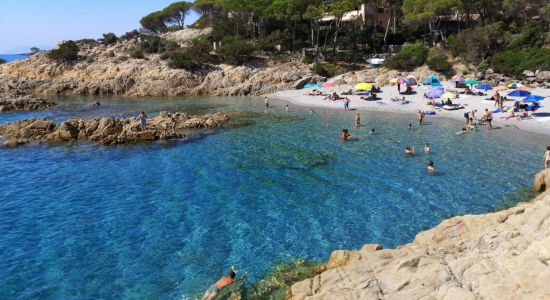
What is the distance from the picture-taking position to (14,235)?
16.7 meters

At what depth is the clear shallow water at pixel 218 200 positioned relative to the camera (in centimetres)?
1395

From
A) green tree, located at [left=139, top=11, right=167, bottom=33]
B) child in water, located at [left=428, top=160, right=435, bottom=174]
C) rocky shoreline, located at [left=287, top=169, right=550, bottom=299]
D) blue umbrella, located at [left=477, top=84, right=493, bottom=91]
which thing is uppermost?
green tree, located at [left=139, top=11, right=167, bottom=33]

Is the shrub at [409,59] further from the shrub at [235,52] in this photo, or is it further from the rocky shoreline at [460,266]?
the rocky shoreline at [460,266]

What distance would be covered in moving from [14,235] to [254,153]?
15360mm

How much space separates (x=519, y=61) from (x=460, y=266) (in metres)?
52.9

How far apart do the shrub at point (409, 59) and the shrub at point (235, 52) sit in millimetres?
23963

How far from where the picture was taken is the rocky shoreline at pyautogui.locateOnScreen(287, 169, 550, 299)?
27.0ft

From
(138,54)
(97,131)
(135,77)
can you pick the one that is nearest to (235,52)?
(135,77)

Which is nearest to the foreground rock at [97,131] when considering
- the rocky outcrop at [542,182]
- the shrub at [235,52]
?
the rocky outcrop at [542,182]

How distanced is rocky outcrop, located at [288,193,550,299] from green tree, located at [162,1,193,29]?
340ft

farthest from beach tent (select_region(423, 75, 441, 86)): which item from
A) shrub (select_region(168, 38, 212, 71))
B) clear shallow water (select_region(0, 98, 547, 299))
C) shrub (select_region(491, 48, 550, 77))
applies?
shrub (select_region(168, 38, 212, 71))

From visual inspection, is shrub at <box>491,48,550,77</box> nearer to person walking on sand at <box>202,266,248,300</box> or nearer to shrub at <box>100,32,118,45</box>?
person walking on sand at <box>202,266,248,300</box>

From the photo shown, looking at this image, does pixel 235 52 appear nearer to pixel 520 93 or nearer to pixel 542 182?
pixel 520 93

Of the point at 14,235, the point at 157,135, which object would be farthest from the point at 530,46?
the point at 14,235
